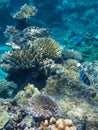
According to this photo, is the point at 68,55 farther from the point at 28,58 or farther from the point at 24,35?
the point at 28,58

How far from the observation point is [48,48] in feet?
25.7

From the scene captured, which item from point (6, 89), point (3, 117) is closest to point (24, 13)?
point (6, 89)

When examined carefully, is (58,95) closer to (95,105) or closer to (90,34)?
(95,105)

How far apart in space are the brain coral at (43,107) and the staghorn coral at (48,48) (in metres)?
2.99

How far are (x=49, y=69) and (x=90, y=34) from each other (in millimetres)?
8202

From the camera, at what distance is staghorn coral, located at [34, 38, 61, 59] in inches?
306

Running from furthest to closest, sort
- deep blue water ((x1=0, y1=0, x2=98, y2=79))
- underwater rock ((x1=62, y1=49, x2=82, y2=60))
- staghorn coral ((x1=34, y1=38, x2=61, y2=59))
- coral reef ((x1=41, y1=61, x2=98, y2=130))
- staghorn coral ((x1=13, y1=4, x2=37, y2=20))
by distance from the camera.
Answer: deep blue water ((x1=0, y1=0, x2=98, y2=79))
staghorn coral ((x1=13, y1=4, x2=37, y2=20))
underwater rock ((x1=62, y1=49, x2=82, y2=60))
staghorn coral ((x1=34, y1=38, x2=61, y2=59))
coral reef ((x1=41, y1=61, x2=98, y2=130))

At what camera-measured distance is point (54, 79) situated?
6.85 meters

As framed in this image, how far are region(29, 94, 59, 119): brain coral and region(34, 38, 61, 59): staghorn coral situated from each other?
118 inches

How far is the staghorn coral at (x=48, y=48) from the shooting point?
7781 millimetres

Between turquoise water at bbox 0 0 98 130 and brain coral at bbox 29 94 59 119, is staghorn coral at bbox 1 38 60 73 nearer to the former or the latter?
turquoise water at bbox 0 0 98 130

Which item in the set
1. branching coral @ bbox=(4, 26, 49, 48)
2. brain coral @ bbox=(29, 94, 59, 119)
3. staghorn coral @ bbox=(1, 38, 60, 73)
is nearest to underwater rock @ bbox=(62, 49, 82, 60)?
branching coral @ bbox=(4, 26, 49, 48)

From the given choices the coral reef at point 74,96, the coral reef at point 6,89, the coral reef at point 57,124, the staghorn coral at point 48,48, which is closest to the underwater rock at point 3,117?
the coral reef at point 57,124

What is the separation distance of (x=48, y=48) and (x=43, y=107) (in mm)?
3249
